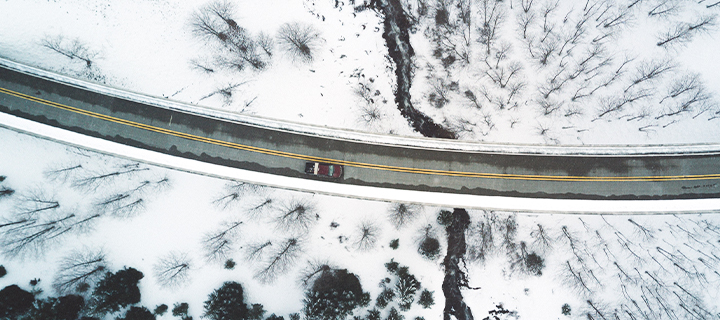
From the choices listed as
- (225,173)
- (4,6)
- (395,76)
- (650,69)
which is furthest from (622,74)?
(4,6)

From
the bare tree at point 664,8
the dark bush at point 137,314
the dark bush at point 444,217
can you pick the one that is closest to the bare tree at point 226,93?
the dark bush at point 137,314

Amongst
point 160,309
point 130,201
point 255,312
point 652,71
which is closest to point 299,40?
point 130,201

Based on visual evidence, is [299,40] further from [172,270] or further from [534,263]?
[534,263]

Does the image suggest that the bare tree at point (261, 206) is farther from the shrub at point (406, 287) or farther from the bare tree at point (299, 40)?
the bare tree at point (299, 40)

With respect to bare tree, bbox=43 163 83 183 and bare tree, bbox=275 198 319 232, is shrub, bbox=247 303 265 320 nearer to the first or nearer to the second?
bare tree, bbox=275 198 319 232

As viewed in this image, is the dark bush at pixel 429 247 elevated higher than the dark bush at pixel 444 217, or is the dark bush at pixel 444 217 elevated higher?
the dark bush at pixel 444 217

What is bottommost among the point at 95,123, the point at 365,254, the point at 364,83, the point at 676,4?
the point at 365,254

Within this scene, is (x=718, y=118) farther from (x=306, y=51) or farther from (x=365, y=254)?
(x=306, y=51)
